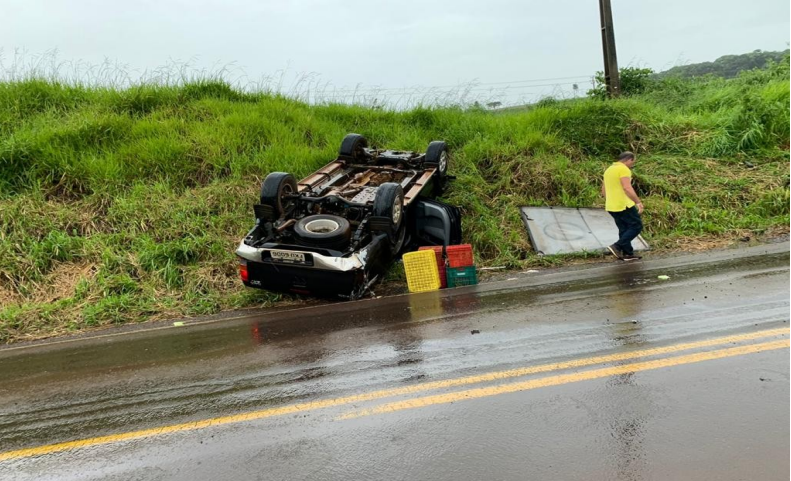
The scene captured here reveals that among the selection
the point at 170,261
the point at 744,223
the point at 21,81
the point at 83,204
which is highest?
the point at 21,81

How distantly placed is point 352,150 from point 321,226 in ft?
9.42

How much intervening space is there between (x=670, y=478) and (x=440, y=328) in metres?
2.61

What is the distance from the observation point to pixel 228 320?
635 cm

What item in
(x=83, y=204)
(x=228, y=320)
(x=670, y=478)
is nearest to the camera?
(x=670, y=478)

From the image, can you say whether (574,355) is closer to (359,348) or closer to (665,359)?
(665,359)

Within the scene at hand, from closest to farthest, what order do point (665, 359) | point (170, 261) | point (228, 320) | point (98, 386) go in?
point (665, 359) → point (98, 386) → point (228, 320) → point (170, 261)

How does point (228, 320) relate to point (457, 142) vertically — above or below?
below

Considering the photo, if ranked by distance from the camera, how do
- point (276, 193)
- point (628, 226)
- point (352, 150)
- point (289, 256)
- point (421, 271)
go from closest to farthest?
1. point (289, 256)
2. point (276, 193)
3. point (421, 271)
4. point (628, 226)
5. point (352, 150)

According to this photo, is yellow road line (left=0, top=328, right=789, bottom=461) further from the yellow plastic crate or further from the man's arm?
the man's arm

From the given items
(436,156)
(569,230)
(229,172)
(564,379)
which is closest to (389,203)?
(436,156)

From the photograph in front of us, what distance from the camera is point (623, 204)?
7871 mm

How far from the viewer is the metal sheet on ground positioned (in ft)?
28.1

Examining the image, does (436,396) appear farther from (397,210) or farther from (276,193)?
(276,193)

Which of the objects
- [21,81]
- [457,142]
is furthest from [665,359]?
[21,81]
